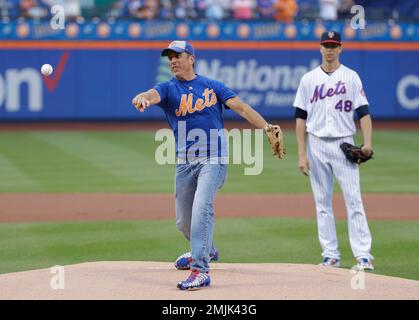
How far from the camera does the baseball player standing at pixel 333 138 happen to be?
838 centimetres

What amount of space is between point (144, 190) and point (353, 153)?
19.3 ft

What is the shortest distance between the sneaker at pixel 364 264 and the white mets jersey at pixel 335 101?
3.55ft

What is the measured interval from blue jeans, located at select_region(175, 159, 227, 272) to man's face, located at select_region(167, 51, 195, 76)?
0.71 metres

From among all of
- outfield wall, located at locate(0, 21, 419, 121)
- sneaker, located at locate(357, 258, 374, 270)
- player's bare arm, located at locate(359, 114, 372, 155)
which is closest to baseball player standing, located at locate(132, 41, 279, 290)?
player's bare arm, located at locate(359, 114, 372, 155)

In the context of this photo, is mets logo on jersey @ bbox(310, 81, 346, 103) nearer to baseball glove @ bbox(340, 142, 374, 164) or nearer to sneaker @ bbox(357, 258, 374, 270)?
baseball glove @ bbox(340, 142, 374, 164)

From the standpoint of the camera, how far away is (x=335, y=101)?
8.43 metres

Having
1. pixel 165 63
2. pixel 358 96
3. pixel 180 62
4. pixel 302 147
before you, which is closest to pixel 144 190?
pixel 302 147

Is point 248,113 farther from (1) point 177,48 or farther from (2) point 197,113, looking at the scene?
(1) point 177,48

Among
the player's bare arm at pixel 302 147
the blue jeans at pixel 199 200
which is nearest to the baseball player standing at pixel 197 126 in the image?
the blue jeans at pixel 199 200

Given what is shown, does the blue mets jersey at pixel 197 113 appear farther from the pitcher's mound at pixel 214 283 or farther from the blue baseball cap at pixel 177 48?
the pitcher's mound at pixel 214 283

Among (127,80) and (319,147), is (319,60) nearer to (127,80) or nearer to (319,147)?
(127,80)

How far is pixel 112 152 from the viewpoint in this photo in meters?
18.2

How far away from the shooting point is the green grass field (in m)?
9.09

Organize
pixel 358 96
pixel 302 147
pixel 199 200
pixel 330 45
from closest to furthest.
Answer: pixel 199 200, pixel 330 45, pixel 358 96, pixel 302 147
